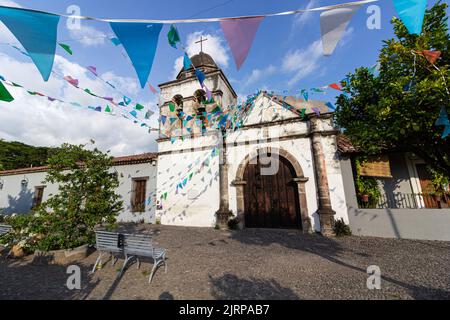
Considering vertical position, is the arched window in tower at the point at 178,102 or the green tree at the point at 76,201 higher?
the arched window in tower at the point at 178,102

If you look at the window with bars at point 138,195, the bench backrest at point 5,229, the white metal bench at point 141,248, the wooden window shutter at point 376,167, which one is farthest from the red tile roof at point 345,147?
the bench backrest at point 5,229

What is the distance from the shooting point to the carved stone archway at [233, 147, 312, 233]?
6.72 meters

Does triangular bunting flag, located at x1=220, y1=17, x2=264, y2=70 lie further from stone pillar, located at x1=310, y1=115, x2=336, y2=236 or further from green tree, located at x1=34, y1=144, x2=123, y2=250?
stone pillar, located at x1=310, y1=115, x2=336, y2=236

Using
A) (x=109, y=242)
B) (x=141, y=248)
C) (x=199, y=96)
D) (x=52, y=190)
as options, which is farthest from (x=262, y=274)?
(x=52, y=190)

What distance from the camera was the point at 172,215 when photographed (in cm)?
860

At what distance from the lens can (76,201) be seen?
14.5ft

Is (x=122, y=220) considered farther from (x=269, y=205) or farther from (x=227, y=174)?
(x=269, y=205)

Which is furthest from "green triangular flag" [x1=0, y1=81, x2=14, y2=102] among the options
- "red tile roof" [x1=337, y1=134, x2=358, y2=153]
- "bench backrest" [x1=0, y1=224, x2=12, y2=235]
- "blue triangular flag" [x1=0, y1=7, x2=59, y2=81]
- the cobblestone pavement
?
"red tile roof" [x1=337, y1=134, x2=358, y2=153]

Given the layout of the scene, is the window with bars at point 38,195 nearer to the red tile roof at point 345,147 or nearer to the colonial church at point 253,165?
the colonial church at point 253,165

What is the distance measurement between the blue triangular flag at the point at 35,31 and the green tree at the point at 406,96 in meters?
6.48

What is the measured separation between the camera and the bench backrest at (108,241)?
3664mm

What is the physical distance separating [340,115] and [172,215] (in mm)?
8021

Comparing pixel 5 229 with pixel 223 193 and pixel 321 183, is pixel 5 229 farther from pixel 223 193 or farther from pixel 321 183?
pixel 321 183
